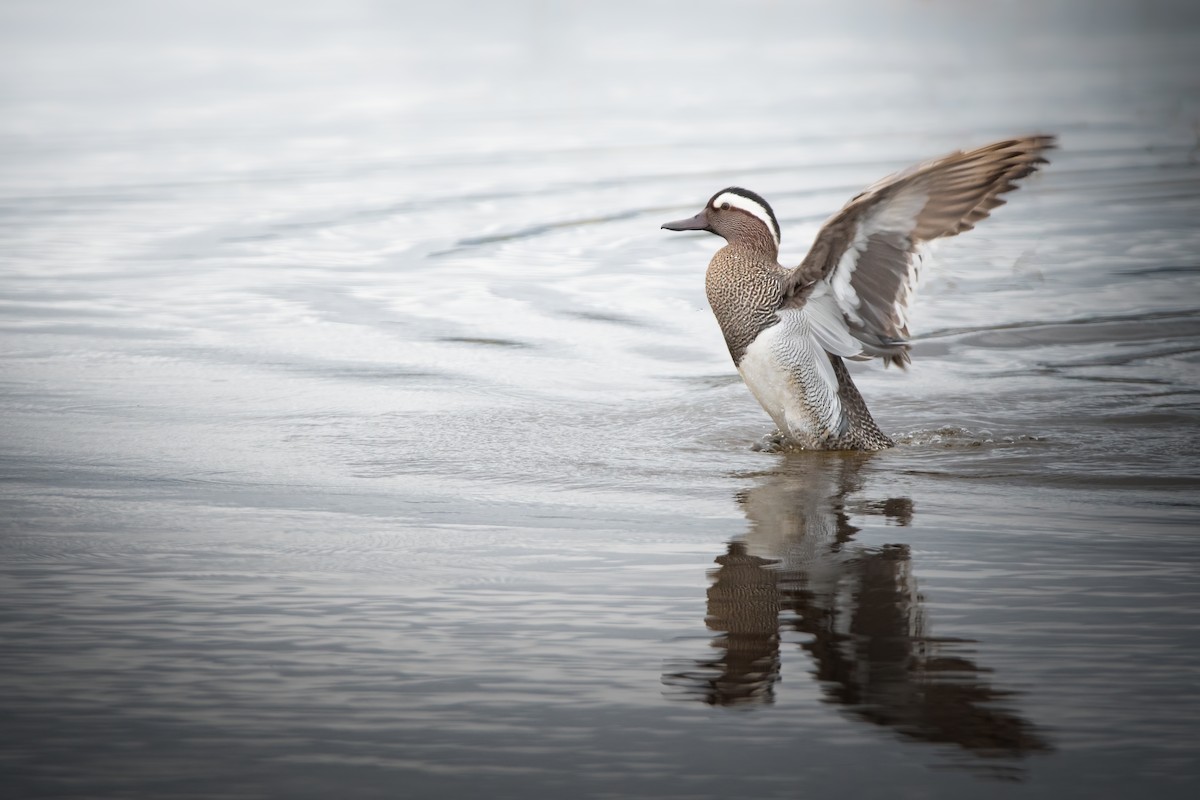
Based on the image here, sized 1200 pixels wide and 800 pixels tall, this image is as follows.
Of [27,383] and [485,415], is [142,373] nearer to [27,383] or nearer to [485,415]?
[27,383]

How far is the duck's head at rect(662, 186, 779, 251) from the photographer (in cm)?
851

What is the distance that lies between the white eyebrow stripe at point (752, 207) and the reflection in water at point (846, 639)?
208 cm

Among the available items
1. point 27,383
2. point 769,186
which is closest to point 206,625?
point 27,383

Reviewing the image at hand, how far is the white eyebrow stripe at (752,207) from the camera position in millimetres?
8492

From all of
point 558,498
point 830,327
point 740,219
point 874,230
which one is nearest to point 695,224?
point 740,219

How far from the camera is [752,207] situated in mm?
8523

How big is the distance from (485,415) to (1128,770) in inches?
195

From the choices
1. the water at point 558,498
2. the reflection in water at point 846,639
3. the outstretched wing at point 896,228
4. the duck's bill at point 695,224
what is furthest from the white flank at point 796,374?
the reflection in water at point 846,639

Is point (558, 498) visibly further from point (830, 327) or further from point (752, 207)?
point (752, 207)

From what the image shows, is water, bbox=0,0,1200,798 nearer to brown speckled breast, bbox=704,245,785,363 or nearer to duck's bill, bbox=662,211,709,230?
brown speckled breast, bbox=704,245,785,363

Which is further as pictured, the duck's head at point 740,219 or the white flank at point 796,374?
the duck's head at point 740,219

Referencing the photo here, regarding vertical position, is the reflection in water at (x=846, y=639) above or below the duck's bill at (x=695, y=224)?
below

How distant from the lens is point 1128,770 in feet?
14.0

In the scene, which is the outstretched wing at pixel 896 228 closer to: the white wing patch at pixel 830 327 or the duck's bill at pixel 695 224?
the white wing patch at pixel 830 327
